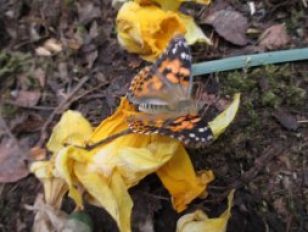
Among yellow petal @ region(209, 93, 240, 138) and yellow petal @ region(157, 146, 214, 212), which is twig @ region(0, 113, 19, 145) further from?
yellow petal @ region(209, 93, 240, 138)

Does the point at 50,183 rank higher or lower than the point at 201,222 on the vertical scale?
higher

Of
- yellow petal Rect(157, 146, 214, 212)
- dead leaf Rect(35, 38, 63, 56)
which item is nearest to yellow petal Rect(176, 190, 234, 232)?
yellow petal Rect(157, 146, 214, 212)

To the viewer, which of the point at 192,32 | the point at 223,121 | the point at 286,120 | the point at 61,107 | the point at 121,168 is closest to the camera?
the point at 121,168

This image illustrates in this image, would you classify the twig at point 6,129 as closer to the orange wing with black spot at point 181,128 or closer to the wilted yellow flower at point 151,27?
the wilted yellow flower at point 151,27

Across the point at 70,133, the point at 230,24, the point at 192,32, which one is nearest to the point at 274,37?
the point at 230,24

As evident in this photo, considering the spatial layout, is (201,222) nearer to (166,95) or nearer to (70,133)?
(166,95)

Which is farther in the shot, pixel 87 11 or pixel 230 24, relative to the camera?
pixel 87 11

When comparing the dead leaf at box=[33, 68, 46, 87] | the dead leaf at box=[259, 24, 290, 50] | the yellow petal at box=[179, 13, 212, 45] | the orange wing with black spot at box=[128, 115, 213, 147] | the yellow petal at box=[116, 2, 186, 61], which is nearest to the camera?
the orange wing with black spot at box=[128, 115, 213, 147]
